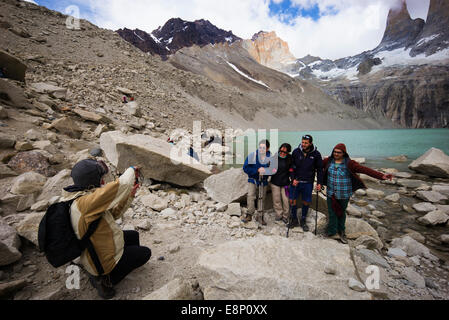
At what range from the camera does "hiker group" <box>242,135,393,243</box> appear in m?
3.78

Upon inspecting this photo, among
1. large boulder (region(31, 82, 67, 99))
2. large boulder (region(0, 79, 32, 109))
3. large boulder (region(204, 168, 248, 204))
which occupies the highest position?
large boulder (region(31, 82, 67, 99))

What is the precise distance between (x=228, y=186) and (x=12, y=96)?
8.02 m

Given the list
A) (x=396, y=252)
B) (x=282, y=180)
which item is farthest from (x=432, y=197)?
(x=282, y=180)

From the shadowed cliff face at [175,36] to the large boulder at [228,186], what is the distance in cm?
11545

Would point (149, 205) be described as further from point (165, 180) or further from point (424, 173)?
point (424, 173)

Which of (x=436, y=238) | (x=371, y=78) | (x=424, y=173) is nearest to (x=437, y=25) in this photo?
(x=371, y=78)

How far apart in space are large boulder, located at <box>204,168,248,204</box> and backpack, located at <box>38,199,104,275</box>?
345 centimetres

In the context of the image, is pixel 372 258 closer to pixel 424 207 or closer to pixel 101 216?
pixel 101 216

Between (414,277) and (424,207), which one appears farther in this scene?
(424,207)

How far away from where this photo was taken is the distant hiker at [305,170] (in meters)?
4.01

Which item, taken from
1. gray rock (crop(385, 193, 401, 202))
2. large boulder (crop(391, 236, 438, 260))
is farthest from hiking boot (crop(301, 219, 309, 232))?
gray rock (crop(385, 193, 401, 202))

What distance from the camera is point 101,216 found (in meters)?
2.02

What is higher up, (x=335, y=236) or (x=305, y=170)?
(x=305, y=170)

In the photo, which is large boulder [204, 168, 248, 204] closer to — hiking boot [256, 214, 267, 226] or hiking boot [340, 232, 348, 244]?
hiking boot [256, 214, 267, 226]
